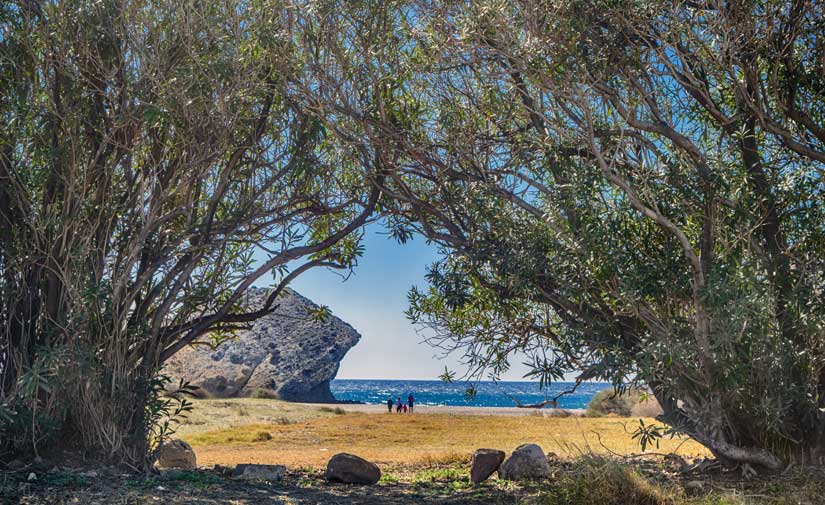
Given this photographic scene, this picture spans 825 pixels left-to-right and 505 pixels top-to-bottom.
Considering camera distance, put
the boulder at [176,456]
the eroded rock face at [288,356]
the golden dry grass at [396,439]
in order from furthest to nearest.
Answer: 1. the eroded rock face at [288,356]
2. the golden dry grass at [396,439]
3. the boulder at [176,456]

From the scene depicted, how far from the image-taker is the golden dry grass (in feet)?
48.5

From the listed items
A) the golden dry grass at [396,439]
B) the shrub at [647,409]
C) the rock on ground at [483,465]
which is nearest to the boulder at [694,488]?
the rock on ground at [483,465]

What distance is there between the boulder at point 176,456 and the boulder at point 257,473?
256 cm

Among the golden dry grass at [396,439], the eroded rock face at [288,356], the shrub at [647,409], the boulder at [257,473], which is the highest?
the eroded rock face at [288,356]

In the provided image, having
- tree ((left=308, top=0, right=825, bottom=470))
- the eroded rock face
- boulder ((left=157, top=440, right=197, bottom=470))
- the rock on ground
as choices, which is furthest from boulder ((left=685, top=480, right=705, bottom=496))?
the eroded rock face

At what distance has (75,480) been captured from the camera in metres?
8.17

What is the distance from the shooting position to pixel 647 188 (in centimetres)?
762

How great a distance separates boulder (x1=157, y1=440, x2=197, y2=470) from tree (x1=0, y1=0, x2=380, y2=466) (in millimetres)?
2945

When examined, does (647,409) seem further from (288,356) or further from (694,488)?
(288,356)

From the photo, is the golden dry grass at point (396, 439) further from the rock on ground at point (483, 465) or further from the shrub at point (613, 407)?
the shrub at point (613, 407)

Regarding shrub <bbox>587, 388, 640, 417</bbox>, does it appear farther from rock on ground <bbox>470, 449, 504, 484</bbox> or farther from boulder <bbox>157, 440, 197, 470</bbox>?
boulder <bbox>157, 440, 197, 470</bbox>

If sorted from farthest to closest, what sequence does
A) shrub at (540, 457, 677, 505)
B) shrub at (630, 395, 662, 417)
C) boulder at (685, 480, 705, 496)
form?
shrub at (630, 395, 662, 417)
boulder at (685, 480, 705, 496)
shrub at (540, 457, 677, 505)

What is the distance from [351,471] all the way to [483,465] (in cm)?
184

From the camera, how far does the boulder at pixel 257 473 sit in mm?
9992
